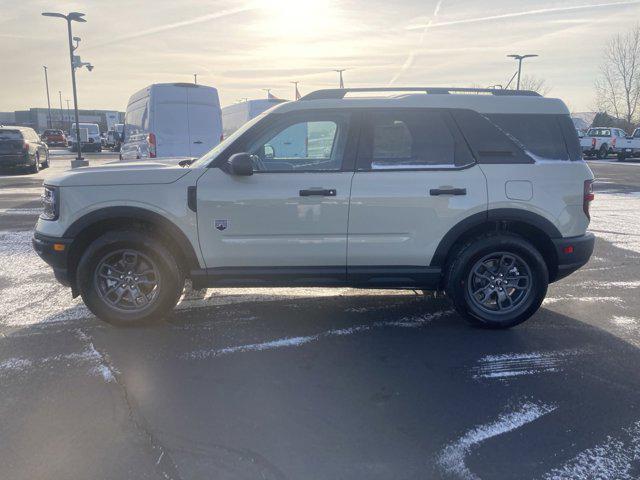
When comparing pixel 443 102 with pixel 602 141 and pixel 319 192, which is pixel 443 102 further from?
pixel 602 141

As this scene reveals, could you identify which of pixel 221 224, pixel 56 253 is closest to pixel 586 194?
pixel 221 224

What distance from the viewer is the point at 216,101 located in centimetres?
1241

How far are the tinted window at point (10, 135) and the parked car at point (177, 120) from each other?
937 centimetres

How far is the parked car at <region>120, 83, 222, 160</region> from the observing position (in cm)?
1150

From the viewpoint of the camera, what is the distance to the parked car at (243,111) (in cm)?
1590

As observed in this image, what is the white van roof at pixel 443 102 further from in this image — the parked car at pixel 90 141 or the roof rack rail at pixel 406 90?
the parked car at pixel 90 141

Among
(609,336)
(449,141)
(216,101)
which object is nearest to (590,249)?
(609,336)

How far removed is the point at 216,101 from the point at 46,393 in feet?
32.3

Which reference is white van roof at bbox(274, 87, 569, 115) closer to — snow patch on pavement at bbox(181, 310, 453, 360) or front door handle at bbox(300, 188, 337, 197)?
front door handle at bbox(300, 188, 337, 197)

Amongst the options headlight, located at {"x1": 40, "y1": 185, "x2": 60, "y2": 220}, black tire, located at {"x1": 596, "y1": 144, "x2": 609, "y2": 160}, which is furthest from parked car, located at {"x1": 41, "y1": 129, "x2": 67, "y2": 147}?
headlight, located at {"x1": 40, "y1": 185, "x2": 60, "y2": 220}

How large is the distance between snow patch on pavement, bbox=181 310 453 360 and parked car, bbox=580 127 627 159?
31444 millimetres

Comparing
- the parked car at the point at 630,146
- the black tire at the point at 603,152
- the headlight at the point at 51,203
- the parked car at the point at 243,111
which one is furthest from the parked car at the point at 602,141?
the headlight at the point at 51,203

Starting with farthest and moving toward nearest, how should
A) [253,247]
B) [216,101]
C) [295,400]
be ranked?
1. [216,101]
2. [253,247]
3. [295,400]

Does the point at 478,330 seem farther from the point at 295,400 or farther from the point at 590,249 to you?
the point at 295,400
